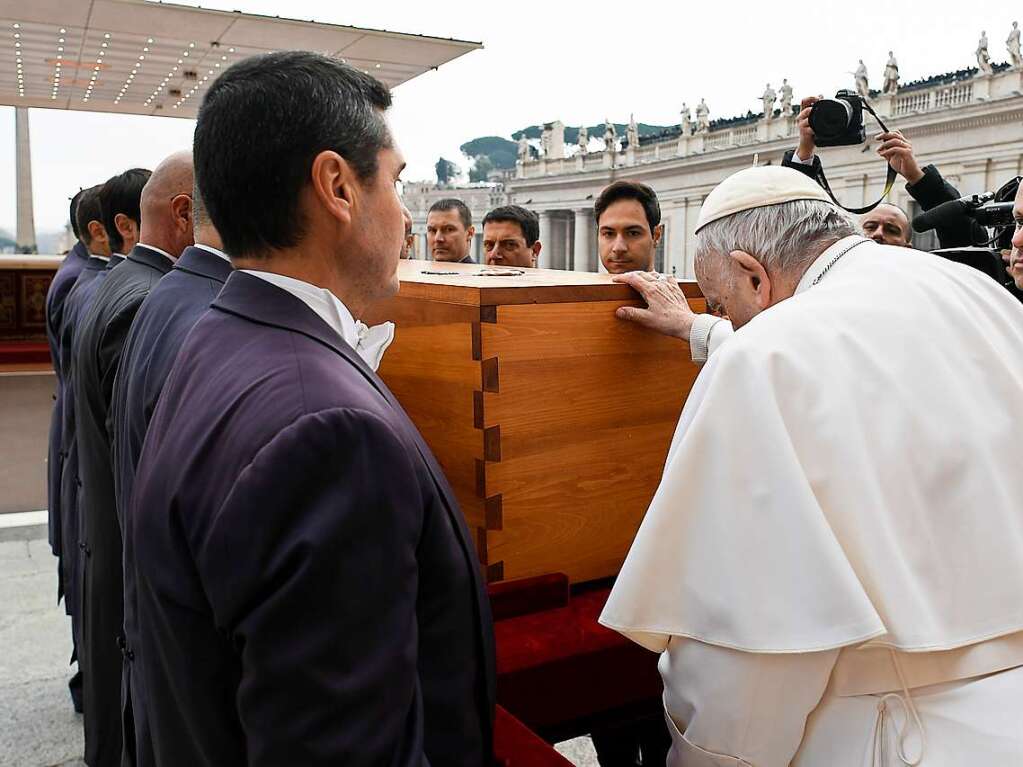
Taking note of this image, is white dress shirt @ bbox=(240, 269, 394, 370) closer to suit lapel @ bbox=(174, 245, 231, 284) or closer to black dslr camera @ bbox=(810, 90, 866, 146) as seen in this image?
suit lapel @ bbox=(174, 245, 231, 284)

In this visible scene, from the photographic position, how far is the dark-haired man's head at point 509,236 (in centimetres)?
495

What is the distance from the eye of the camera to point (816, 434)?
1238 mm

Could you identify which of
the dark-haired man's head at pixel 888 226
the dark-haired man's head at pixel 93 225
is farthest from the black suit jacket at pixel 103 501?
the dark-haired man's head at pixel 888 226

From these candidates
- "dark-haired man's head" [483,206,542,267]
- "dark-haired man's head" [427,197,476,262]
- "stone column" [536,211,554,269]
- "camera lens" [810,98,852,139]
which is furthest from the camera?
"stone column" [536,211,554,269]

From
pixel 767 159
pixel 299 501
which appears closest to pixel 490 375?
pixel 299 501

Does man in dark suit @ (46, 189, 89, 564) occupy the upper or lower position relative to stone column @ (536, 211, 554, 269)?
lower

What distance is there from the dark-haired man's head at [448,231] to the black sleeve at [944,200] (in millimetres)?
2912

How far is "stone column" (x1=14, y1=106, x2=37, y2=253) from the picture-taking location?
50.8ft

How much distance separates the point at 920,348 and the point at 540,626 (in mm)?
790

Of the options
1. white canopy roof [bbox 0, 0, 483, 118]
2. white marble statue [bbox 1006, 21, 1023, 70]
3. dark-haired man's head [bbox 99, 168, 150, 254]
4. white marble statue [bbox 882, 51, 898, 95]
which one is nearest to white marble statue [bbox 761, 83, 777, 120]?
white marble statue [bbox 882, 51, 898, 95]

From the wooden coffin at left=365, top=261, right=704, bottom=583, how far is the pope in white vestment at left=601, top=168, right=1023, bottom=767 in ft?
1.22

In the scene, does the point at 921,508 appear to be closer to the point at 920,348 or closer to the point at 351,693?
the point at 920,348

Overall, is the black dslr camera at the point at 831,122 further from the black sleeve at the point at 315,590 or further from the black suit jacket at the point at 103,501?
the black sleeve at the point at 315,590

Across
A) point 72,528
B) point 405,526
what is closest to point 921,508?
point 405,526
